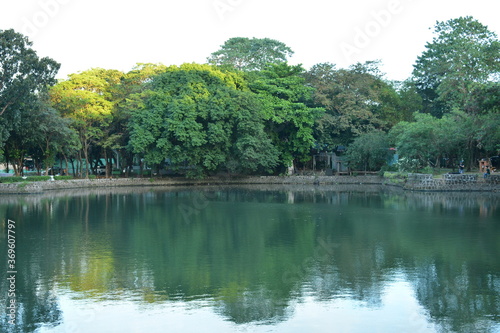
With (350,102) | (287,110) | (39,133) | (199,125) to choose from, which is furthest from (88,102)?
(350,102)

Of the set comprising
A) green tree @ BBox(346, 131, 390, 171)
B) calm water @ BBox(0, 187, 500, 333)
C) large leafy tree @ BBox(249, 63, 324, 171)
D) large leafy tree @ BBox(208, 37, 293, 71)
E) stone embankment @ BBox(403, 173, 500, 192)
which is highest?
large leafy tree @ BBox(208, 37, 293, 71)

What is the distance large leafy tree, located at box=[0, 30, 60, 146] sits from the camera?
33.3 m

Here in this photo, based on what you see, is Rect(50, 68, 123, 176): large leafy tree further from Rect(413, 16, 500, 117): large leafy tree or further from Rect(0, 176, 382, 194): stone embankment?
Rect(413, 16, 500, 117): large leafy tree

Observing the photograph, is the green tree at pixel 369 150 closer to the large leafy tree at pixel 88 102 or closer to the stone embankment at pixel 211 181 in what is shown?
the stone embankment at pixel 211 181

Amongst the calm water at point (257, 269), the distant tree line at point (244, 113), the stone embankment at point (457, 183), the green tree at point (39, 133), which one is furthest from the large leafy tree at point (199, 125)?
the calm water at point (257, 269)

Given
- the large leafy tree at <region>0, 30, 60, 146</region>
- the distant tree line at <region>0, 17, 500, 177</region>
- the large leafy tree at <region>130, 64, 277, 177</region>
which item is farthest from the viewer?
the large leafy tree at <region>130, 64, 277, 177</region>

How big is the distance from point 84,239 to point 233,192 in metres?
19.1

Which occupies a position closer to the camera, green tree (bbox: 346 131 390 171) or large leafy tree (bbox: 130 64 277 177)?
→ large leafy tree (bbox: 130 64 277 177)

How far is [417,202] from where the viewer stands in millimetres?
30750

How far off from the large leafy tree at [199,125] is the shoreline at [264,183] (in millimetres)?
1933

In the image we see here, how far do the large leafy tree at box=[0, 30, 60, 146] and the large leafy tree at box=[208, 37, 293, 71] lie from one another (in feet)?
66.7

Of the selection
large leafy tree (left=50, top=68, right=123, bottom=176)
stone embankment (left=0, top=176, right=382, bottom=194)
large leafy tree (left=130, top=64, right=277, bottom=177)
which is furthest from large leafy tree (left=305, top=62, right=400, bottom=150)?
large leafy tree (left=50, top=68, right=123, bottom=176)

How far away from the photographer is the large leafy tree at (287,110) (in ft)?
147

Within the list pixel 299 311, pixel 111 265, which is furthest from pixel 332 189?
pixel 299 311
